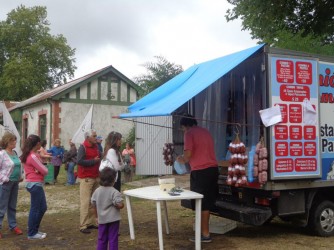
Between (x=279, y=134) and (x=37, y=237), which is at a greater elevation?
(x=279, y=134)

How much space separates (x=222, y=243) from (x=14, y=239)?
11.0 ft

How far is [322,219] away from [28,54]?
41.5 meters

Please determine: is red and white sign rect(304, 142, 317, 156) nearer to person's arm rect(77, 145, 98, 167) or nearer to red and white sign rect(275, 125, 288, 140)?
red and white sign rect(275, 125, 288, 140)

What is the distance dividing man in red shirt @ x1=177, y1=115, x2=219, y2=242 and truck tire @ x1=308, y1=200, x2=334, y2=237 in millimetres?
1570

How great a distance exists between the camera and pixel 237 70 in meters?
7.62

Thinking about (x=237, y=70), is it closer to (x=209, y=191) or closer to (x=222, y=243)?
(x=209, y=191)

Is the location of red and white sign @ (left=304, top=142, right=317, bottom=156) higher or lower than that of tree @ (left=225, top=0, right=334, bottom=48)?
lower

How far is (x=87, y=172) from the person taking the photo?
7.41m

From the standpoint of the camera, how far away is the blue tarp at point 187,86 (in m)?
6.20

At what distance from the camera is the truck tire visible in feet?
22.4

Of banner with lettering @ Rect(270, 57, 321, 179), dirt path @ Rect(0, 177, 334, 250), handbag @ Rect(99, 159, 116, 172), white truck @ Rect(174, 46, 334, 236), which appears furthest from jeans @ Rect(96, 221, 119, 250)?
banner with lettering @ Rect(270, 57, 321, 179)

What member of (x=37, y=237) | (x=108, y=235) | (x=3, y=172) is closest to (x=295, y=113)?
(x=108, y=235)

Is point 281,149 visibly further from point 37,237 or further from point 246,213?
point 37,237

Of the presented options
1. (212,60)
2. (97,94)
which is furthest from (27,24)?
(212,60)
